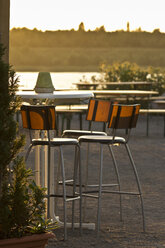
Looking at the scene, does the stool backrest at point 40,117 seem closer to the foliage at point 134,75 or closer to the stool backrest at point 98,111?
the stool backrest at point 98,111

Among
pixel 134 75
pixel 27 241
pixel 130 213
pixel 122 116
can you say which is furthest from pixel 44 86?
pixel 134 75

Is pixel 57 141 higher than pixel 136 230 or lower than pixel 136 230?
higher

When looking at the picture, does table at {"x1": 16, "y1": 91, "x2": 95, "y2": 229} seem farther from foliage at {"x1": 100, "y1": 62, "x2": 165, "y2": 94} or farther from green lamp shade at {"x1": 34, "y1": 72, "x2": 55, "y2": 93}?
foliage at {"x1": 100, "y1": 62, "x2": 165, "y2": 94}

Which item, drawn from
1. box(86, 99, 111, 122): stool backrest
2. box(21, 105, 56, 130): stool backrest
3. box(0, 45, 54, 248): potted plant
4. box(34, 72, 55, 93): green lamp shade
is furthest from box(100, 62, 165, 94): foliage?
box(0, 45, 54, 248): potted plant

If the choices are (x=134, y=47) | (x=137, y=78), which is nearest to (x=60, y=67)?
(x=134, y=47)

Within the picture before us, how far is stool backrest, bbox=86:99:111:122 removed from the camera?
21.3 ft

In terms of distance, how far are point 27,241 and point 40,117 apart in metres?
1.38

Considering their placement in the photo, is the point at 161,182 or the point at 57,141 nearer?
the point at 57,141

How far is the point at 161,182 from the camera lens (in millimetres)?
8484

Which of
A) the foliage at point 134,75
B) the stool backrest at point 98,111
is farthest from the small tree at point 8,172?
the foliage at point 134,75

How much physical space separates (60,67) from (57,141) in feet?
250

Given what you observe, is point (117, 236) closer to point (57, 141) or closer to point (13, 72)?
point (57, 141)

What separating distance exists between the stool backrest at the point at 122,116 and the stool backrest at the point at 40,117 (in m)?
0.60

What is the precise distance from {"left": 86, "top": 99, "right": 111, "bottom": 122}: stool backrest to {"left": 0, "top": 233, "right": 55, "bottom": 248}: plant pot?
216cm
